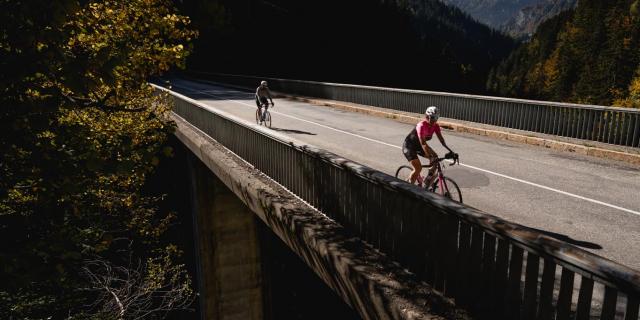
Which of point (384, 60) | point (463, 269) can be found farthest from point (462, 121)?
point (384, 60)

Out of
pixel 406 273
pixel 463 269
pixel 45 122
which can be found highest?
pixel 45 122

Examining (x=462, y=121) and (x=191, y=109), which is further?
(x=462, y=121)

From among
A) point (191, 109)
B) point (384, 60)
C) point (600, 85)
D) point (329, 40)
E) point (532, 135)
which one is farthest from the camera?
point (384, 60)

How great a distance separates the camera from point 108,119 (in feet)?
31.3

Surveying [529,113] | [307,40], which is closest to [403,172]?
[529,113]

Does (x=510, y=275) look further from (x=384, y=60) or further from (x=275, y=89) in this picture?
(x=384, y=60)

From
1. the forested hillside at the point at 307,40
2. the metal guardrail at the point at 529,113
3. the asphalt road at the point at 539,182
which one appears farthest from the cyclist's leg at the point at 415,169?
the forested hillside at the point at 307,40

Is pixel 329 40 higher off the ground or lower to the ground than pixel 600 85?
higher

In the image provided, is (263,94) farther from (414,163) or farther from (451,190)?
(451,190)

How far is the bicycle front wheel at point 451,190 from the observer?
723 centimetres

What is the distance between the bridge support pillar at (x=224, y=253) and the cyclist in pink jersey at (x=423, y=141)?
9426 millimetres

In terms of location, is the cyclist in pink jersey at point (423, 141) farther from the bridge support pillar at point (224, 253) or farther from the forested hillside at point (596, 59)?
the forested hillside at point (596, 59)

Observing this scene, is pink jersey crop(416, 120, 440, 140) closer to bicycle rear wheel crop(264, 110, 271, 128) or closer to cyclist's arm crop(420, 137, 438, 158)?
cyclist's arm crop(420, 137, 438, 158)

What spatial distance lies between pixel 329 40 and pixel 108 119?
69.9 metres
